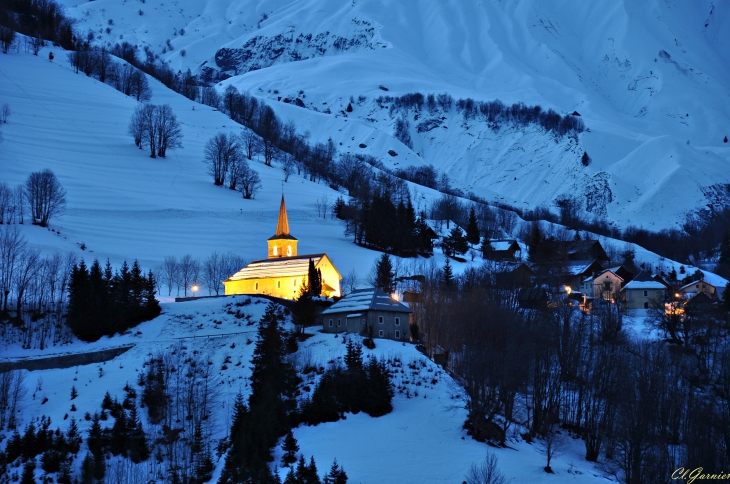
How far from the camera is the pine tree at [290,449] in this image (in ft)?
111

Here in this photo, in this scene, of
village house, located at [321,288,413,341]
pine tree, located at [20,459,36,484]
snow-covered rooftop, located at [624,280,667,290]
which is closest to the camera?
pine tree, located at [20,459,36,484]

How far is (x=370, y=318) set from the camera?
4866 cm

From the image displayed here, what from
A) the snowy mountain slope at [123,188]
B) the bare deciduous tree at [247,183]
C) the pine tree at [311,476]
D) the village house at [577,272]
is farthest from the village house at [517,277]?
the pine tree at [311,476]

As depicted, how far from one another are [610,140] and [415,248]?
108369 mm

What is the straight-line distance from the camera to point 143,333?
47938 mm

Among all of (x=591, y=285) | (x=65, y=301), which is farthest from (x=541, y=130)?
(x=65, y=301)

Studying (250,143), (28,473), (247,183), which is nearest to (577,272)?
(247,183)

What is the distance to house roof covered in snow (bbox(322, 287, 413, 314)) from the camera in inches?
1939

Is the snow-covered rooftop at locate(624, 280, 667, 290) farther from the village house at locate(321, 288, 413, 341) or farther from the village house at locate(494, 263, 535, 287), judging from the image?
the village house at locate(321, 288, 413, 341)

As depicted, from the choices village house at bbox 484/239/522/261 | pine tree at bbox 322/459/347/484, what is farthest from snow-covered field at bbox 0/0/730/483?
village house at bbox 484/239/522/261

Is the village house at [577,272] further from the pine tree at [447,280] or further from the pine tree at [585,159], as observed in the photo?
the pine tree at [585,159]

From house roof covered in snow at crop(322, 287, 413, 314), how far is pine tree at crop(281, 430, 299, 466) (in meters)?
14.6

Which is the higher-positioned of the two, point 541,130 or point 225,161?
point 541,130

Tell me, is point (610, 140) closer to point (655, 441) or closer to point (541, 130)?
point (541, 130)
